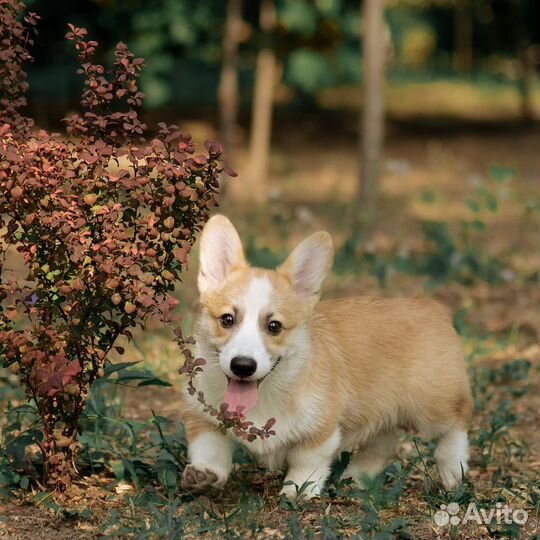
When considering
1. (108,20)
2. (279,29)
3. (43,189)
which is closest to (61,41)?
(108,20)

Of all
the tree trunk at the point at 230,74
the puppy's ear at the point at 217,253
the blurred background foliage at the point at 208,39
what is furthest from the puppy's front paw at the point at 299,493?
the blurred background foliage at the point at 208,39

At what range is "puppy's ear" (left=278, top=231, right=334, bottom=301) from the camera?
4.89m

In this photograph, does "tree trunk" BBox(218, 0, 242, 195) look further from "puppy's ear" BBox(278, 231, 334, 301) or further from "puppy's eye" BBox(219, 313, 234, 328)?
"puppy's eye" BBox(219, 313, 234, 328)

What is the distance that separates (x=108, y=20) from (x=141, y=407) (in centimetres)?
1317

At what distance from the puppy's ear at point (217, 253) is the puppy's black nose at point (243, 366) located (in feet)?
1.81

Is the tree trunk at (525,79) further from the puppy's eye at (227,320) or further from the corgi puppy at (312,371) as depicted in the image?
the puppy's eye at (227,320)

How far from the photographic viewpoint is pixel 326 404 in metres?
4.80

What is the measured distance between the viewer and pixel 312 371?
190 inches

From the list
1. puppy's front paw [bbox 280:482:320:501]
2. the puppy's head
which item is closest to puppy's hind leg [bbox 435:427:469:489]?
puppy's front paw [bbox 280:482:320:501]

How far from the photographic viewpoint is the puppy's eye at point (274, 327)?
4625 mm

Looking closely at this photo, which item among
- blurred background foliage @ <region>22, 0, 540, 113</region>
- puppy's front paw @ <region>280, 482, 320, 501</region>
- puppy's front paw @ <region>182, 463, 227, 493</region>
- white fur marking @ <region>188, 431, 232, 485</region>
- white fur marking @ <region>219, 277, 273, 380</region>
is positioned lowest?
puppy's front paw @ <region>280, 482, 320, 501</region>

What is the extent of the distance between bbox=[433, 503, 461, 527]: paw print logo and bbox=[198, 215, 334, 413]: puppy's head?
92 centimetres

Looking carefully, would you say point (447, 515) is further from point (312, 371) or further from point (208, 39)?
point (208, 39)

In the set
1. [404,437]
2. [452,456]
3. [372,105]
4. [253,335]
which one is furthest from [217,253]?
[372,105]
